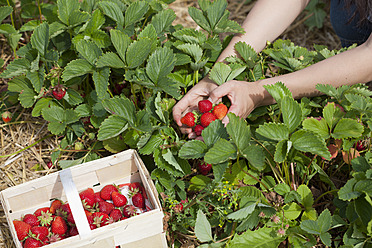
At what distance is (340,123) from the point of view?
3.79 ft

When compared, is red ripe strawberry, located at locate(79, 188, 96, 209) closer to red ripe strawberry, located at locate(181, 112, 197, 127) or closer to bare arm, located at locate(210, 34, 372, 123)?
red ripe strawberry, located at locate(181, 112, 197, 127)

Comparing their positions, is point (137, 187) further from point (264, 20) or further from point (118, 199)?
point (264, 20)

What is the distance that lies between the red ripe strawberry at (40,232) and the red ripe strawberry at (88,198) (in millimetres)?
152

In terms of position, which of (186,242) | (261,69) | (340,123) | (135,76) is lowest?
(186,242)

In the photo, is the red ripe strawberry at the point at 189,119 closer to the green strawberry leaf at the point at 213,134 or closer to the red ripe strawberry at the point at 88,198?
the green strawberry leaf at the point at 213,134

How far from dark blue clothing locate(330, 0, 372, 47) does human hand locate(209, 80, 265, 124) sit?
667mm

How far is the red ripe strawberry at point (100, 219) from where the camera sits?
124 cm

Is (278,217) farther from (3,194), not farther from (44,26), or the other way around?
(44,26)

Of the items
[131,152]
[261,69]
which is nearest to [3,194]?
[131,152]

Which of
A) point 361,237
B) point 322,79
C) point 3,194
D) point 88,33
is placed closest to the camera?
point 361,237

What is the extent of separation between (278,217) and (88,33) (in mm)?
1006

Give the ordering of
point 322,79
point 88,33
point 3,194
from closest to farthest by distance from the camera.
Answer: point 3,194 → point 322,79 → point 88,33

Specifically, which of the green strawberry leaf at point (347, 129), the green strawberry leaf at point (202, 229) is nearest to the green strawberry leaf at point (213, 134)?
the green strawberry leaf at point (202, 229)

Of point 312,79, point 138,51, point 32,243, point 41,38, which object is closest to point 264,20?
point 312,79
